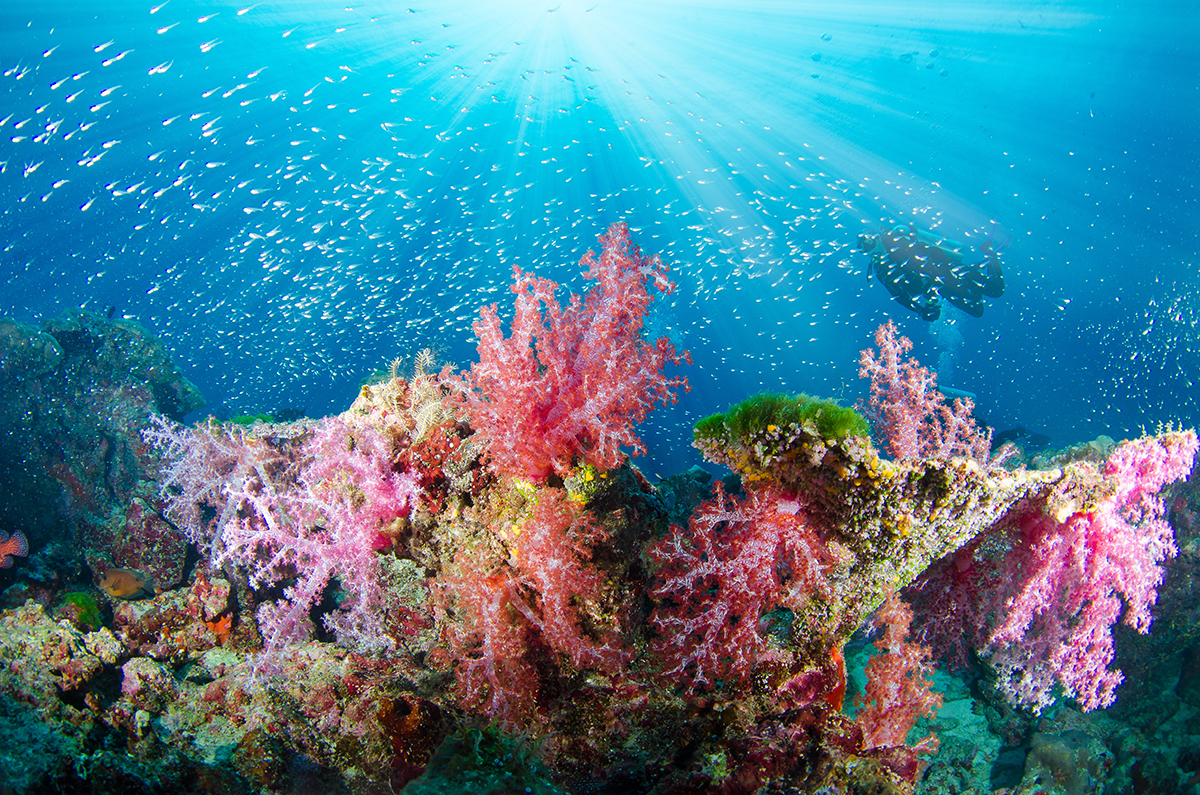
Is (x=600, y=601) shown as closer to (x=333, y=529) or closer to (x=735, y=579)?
(x=735, y=579)

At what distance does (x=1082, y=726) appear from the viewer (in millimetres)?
6418

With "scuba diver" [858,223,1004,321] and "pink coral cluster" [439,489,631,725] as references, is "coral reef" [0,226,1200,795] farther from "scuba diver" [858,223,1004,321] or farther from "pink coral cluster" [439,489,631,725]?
"scuba diver" [858,223,1004,321]

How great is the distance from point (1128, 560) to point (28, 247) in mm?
59593

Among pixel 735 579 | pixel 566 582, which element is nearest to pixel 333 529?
pixel 566 582

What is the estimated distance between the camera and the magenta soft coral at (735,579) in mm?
2738

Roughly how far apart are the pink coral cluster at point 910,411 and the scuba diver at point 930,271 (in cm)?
1101

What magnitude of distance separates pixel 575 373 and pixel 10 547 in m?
9.74

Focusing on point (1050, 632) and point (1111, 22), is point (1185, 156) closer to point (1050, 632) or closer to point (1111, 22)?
point (1111, 22)

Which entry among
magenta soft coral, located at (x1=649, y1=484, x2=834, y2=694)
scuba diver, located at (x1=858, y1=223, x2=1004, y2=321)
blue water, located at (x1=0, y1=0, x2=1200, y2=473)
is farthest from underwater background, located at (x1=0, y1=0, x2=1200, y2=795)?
blue water, located at (x1=0, y1=0, x2=1200, y2=473)

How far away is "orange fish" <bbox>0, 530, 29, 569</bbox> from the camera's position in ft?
22.2

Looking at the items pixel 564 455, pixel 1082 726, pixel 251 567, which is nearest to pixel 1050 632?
pixel 564 455

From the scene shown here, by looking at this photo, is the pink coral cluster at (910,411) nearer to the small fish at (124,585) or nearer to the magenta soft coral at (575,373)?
the magenta soft coral at (575,373)

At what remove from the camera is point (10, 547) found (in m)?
6.83

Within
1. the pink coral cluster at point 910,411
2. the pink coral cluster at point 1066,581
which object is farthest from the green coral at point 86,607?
the pink coral cluster at point 910,411
